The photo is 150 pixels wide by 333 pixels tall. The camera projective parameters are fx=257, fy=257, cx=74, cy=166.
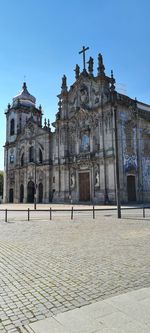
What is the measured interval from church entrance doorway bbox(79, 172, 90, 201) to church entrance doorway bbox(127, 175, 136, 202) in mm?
5861

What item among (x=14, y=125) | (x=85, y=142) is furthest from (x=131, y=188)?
(x=14, y=125)

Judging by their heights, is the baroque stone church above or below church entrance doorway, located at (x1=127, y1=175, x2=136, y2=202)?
above

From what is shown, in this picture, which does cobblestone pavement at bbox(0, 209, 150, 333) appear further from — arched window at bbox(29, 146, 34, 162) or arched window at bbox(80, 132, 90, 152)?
arched window at bbox(29, 146, 34, 162)

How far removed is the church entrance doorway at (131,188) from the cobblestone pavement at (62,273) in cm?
2582

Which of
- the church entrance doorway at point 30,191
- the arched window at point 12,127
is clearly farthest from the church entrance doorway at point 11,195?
the arched window at point 12,127

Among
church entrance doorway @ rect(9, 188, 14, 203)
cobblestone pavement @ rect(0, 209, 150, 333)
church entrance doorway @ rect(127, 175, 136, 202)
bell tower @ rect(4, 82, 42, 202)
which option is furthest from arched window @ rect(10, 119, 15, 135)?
cobblestone pavement @ rect(0, 209, 150, 333)

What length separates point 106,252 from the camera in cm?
677

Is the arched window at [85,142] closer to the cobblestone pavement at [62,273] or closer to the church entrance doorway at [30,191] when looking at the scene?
the church entrance doorway at [30,191]

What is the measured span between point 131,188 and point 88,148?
336 inches

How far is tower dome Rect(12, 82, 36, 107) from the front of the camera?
2181 inches

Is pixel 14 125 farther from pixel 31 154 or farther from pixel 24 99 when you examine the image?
pixel 31 154

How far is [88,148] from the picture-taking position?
37.6m

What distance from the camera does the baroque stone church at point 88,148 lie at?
112 ft

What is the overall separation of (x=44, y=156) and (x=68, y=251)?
38.7 m
